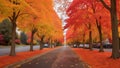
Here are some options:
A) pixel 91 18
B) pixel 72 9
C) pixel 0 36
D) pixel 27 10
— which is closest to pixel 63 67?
pixel 27 10

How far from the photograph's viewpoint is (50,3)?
2930 cm

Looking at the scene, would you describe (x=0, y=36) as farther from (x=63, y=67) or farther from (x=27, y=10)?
(x=63, y=67)

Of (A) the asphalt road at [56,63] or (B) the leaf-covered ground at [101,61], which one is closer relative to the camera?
(B) the leaf-covered ground at [101,61]

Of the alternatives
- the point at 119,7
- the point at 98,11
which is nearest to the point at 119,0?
the point at 119,7

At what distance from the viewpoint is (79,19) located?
3519 centimetres

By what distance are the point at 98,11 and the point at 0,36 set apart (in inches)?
2159

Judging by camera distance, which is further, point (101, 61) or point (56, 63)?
point (101, 61)

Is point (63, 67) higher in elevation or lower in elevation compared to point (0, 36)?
lower

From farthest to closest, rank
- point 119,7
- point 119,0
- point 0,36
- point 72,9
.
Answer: point 0,36, point 72,9, point 119,7, point 119,0

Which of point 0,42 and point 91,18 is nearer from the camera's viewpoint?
point 91,18

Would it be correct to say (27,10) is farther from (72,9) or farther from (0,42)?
(0,42)

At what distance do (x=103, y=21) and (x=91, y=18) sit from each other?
8.59 feet

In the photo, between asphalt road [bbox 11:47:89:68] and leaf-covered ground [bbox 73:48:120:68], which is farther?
asphalt road [bbox 11:47:89:68]

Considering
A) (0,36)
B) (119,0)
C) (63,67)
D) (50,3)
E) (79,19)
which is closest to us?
(63,67)
